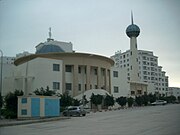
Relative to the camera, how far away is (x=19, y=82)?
5547 cm

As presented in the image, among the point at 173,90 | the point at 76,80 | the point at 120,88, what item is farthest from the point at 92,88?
the point at 173,90

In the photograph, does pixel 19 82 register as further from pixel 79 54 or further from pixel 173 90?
pixel 173 90

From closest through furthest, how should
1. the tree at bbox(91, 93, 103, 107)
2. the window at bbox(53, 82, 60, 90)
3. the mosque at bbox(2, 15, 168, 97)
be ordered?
the mosque at bbox(2, 15, 168, 97) → the window at bbox(53, 82, 60, 90) → the tree at bbox(91, 93, 103, 107)

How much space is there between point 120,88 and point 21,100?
41139mm

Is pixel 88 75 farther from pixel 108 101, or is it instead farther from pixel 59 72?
pixel 59 72

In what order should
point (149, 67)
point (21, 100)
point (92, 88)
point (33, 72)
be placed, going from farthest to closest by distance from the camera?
point (149, 67) → point (92, 88) → point (33, 72) → point (21, 100)

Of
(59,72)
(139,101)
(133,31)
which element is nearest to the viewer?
(59,72)

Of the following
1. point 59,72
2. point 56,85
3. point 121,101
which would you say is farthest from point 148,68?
point 56,85

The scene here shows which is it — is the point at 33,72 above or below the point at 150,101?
above

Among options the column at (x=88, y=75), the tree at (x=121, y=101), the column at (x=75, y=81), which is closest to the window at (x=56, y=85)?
the column at (x=75, y=81)

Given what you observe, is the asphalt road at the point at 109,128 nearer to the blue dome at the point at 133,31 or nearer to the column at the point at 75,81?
the column at the point at 75,81

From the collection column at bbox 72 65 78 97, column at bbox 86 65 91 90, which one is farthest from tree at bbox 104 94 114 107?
column at bbox 72 65 78 97

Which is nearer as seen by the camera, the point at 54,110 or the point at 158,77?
the point at 54,110

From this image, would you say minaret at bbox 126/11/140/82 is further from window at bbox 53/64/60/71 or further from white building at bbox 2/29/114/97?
window at bbox 53/64/60/71
